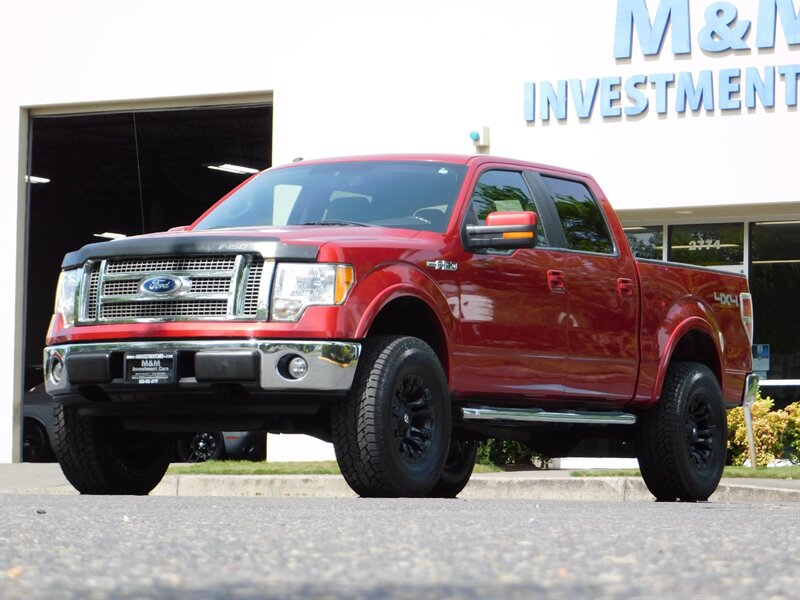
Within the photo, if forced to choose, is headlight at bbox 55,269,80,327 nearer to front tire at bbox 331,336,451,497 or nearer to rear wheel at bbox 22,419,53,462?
front tire at bbox 331,336,451,497

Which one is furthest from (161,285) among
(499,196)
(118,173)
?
(118,173)

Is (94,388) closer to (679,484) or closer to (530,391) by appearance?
(530,391)

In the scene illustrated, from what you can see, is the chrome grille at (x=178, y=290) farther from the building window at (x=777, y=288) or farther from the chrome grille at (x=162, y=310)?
the building window at (x=777, y=288)

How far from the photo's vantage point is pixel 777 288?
18453 millimetres

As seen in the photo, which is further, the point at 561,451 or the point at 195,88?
the point at 195,88

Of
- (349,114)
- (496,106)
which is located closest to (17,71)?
(349,114)

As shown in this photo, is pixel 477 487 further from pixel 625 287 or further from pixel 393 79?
pixel 393 79

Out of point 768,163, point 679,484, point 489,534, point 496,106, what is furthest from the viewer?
point 496,106

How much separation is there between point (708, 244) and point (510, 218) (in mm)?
10171

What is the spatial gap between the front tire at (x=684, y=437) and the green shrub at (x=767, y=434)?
6184mm

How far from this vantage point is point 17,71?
21.3m

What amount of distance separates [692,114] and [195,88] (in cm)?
640

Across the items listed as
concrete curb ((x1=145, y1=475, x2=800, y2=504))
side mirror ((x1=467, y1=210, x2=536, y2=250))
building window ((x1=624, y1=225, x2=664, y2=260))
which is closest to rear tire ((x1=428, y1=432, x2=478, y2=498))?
side mirror ((x1=467, y1=210, x2=536, y2=250))

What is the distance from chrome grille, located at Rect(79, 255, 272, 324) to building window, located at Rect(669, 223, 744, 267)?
35.9ft
